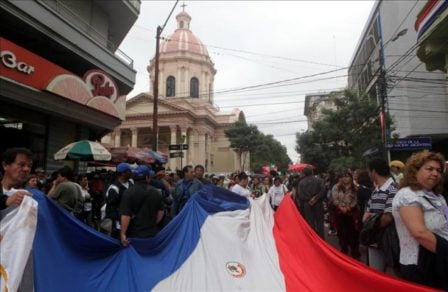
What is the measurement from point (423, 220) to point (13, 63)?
10422 millimetres

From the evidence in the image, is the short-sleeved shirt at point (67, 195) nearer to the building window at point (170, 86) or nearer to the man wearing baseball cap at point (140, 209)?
the man wearing baseball cap at point (140, 209)

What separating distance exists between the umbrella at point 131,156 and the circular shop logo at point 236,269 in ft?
32.8

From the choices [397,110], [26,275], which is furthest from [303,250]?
[397,110]

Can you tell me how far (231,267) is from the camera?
4.45 metres

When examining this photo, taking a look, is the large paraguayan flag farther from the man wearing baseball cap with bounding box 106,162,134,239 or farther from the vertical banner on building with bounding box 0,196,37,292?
the man wearing baseball cap with bounding box 106,162,134,239

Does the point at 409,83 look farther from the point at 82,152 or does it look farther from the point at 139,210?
the point at 139,210

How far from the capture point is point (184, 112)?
51562mm

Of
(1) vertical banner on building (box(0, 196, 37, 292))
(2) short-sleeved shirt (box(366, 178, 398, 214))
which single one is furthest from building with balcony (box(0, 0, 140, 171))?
(2) short-sleeved shirt (box(366, 178, 398, 214))

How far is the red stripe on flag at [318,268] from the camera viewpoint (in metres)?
3.38

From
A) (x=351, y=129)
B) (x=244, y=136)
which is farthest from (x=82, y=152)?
(x=244, y=136)

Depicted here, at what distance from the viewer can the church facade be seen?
52.5 metres

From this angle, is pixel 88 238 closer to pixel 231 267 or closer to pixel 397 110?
pixel 231 267

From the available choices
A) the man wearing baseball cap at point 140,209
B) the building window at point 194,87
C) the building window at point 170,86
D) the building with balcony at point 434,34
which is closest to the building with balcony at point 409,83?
the building with balcony at point 434,34

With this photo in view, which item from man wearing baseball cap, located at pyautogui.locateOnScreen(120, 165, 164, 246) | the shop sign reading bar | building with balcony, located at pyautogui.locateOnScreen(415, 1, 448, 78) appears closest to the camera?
man wearing baseball cap, located at pyautogui.locateOnScreen(120, 165, 164, 246)
